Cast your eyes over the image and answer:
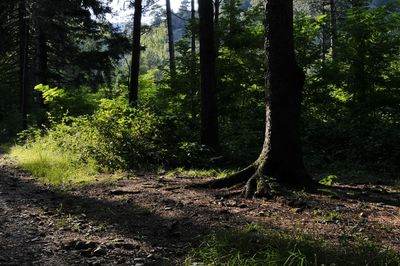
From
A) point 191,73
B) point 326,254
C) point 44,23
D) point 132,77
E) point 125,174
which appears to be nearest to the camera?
point 326,254

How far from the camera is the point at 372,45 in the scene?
1202cm

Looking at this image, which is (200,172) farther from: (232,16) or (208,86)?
(232,16)

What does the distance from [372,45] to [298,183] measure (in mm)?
7751

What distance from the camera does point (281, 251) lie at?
354 cm

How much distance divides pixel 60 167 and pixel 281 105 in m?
5.53

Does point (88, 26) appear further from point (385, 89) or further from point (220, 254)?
point (220, 254)

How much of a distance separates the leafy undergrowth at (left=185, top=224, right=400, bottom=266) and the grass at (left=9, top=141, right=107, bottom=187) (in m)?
4.55

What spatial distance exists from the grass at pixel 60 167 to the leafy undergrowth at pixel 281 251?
4.55 meters

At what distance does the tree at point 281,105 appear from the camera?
6.02 metres

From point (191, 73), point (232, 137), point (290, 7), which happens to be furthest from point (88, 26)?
point (290, 7)

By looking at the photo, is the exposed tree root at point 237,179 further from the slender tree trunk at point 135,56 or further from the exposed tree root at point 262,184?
the slender tree trunk at point 135,56

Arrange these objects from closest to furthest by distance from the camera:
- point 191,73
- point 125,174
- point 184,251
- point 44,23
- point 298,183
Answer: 1. point 184,251
2. point 298,183
3. point 125,174
4. point 191,73
5. point 44,23

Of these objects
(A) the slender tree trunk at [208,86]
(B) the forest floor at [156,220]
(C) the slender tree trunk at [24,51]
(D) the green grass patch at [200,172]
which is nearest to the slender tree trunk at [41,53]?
(C) the slender tree trunk at [24,51]

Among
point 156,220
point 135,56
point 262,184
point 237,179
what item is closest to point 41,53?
point 135,56
